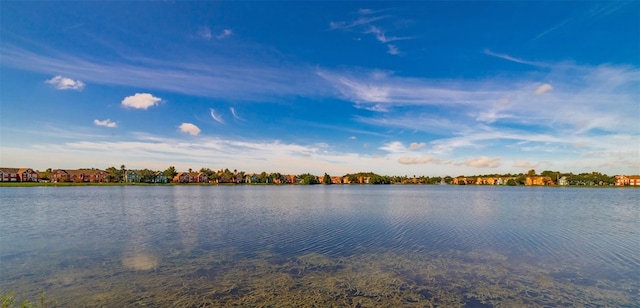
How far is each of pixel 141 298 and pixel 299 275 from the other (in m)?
6.20

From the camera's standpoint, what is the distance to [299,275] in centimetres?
1427

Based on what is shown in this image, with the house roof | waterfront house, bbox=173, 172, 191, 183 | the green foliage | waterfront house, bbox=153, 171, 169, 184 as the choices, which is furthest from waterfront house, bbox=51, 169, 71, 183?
the green foliage

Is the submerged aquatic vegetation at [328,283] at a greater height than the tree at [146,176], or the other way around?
the tree at [146,176]

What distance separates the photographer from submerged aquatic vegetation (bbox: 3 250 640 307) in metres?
11.4

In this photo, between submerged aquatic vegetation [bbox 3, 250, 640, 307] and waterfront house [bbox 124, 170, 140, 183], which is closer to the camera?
submerged aquatic vegetation [bbox 3, 250, 640, 307]

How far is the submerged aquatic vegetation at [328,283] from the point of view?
37.5 ft

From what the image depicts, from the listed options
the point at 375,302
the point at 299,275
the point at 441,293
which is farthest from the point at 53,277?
the point at 441,293

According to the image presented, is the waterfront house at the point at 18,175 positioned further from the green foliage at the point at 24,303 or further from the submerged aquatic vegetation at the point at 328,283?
the green foliage at the point at 24,303

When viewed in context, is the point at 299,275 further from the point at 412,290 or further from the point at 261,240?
the point at 261,240

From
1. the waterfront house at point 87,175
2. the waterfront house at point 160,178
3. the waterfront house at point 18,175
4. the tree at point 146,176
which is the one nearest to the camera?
the waterfront house at point 18,175

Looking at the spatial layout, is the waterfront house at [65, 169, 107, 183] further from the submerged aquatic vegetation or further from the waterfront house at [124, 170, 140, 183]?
the submerged aquatic vegetation

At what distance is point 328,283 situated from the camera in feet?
43.5

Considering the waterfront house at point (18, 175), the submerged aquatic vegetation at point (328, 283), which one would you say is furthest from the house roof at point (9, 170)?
the submerged aquatic vegetation at point (328, 283)

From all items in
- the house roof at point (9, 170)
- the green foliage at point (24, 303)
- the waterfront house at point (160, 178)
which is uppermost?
the house roof at point (9, 170)
